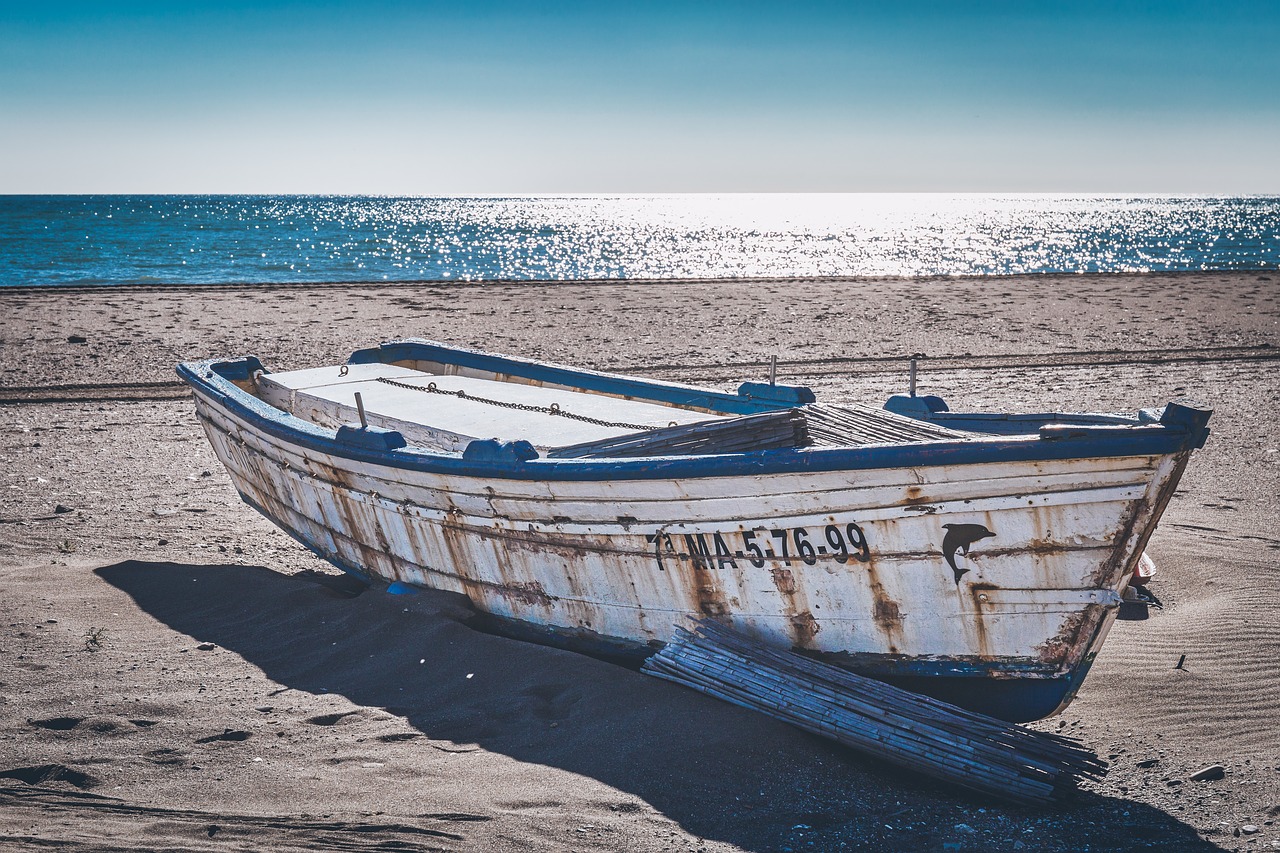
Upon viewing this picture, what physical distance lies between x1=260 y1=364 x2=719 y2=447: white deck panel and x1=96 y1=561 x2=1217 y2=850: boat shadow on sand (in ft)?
4.19

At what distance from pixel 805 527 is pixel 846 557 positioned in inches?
8.6

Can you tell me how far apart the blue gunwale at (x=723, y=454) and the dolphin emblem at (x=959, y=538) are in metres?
0.31

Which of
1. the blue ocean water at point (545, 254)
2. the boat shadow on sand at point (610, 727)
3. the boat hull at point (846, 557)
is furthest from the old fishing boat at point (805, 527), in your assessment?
the blue ocean water at point (545, 254)

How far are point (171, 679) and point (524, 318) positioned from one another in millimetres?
15513

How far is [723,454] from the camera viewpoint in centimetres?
470

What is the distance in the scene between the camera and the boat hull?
4.12 meters

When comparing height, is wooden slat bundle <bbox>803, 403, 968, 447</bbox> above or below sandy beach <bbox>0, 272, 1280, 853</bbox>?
above

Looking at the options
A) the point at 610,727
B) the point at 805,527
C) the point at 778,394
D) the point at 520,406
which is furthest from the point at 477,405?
the point at 805,527

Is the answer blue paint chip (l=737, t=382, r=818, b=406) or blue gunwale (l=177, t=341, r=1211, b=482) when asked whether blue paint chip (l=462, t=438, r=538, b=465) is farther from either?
blue paint chip (l=737, t=382, r=818, b=406)

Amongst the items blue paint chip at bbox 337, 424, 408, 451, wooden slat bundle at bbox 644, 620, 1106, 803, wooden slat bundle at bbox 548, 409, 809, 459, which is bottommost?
wooden slat bundle at bbox 644, 620, 1106, 803

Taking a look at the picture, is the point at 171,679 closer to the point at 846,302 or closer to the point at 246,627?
the point at 246,627

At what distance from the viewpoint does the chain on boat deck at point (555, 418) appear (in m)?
5.25

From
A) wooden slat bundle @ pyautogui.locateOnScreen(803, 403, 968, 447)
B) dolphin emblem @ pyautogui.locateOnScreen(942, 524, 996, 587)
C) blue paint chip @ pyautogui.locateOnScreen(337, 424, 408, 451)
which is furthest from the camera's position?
blue paint chip @ pyautogui.locateOnScreen(337, 424, 408, 451)

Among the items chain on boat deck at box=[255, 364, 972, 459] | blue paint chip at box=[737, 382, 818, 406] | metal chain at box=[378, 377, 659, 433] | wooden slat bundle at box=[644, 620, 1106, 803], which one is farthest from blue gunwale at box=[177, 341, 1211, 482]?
wooden slat bundle at box=[644, 620, 1106, 803]
